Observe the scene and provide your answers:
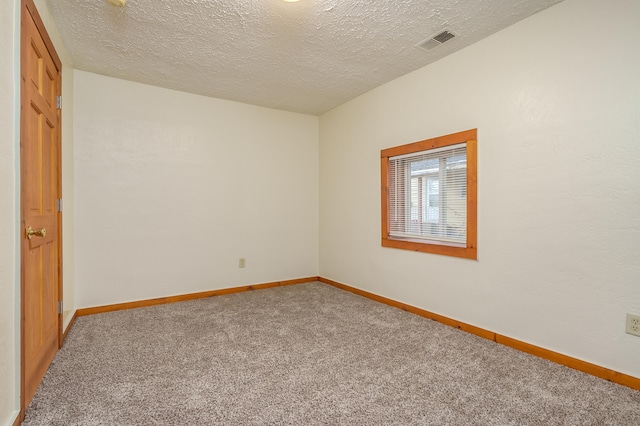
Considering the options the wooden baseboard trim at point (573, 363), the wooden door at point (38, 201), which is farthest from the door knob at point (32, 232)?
the wooden baseboard trim at point (573, 363)

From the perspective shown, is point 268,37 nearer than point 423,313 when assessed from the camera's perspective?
Yes

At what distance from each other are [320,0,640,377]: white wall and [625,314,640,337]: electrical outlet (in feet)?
0.12

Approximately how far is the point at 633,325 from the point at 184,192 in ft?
13.1

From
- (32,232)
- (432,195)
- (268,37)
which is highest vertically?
(268,37)

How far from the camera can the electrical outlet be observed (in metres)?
1.85

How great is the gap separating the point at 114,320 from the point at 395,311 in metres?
2.73

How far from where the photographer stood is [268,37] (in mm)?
2535

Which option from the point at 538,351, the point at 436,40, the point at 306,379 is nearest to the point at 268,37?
the point at 436,40

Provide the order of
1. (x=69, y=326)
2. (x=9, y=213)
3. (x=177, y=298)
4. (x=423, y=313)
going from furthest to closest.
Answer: (x=177, y=298) < (x=423, y=313) < (x=69, y=326) < (x=9, y=213)

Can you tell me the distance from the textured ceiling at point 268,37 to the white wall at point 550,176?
282 mm

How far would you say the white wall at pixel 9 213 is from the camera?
138cm

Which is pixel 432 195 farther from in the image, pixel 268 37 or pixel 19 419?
pixel 19 419

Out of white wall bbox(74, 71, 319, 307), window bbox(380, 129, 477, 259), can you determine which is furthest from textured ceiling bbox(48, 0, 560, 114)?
window bbox(380, 129, 477, 259)

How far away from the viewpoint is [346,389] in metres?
1.84
